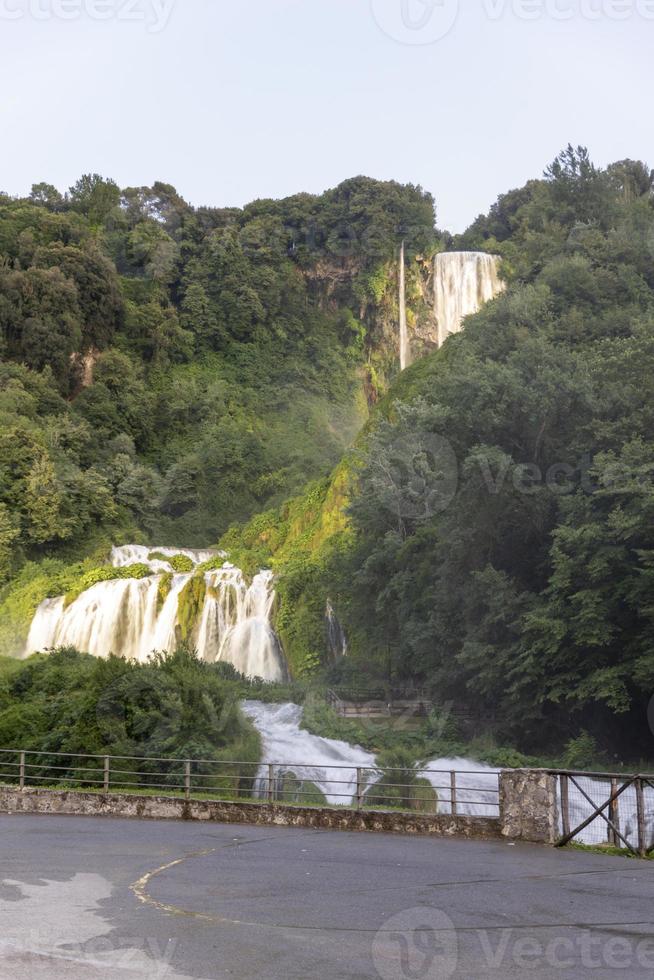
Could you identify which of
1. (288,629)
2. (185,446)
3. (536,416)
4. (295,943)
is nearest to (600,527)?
(536,416)

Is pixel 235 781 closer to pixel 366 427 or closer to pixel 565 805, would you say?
pixel 565 805

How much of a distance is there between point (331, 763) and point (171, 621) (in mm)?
21412

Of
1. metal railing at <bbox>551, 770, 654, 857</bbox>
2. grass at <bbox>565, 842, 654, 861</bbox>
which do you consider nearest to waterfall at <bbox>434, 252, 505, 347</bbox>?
metal railing at <bbox>551, 770, 654, 857</bbox>

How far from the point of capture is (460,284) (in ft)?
280

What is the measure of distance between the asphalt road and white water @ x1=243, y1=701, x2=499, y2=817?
14972 millimetres

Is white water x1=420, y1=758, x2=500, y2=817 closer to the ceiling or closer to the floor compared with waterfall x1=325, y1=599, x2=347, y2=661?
closer to the floor

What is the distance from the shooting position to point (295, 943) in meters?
9.00

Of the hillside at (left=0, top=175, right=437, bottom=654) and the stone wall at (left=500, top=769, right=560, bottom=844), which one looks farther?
the hillside at (left=0, top=175, right=437, bottom=654)

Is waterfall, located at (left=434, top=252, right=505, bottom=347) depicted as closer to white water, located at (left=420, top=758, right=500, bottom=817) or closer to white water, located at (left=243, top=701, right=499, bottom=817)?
white water, located at (left=243, top=701, right=499, bottom=817)

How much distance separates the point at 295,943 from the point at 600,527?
26981 mm

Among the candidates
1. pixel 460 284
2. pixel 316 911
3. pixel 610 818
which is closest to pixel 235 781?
pixel 610 818

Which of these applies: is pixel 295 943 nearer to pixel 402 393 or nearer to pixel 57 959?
pixel 57 959

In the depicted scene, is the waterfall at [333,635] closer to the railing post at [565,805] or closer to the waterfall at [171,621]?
the waterfall at [171,621]

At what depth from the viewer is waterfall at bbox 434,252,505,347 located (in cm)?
8419
